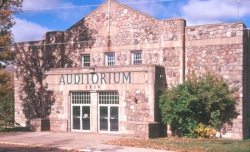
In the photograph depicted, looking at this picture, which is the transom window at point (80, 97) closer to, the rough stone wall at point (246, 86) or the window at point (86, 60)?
the window at point (86, 60)

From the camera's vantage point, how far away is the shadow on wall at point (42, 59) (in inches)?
1067

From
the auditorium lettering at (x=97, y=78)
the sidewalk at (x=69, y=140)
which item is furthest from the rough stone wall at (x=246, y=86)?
the sidewalk at (x=69, y=140)

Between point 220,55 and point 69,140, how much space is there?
1059 centimetres

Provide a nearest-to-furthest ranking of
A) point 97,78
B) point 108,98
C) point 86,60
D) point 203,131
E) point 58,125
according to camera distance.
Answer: point 203,131
point 108,98
point 97,78
point 58,125
point 86,60

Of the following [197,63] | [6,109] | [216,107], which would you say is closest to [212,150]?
[216,107]

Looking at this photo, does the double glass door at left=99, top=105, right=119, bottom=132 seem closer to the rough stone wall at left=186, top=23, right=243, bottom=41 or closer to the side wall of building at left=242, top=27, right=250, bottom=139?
the rough stone wall at left=186, top=23, right=243, bottom=41

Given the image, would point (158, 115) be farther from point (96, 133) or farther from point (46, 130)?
point (46, 130)

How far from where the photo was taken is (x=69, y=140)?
2023cm

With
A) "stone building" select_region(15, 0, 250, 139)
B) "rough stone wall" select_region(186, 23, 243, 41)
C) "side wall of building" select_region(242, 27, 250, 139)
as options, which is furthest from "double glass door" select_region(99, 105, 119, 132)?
"side wall of building" select_region(242, 27, 250, 139)

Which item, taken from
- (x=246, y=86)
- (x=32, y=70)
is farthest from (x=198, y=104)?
(x=32, y=70)

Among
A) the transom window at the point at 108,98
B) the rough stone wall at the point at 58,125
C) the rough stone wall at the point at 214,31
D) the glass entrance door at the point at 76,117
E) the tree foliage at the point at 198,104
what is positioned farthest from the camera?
the rough stone wall at the point at 58,125

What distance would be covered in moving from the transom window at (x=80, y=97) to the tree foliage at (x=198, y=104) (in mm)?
5186

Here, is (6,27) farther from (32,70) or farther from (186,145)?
(186,145)

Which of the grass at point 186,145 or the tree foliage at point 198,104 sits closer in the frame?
the grass at point 186,145
